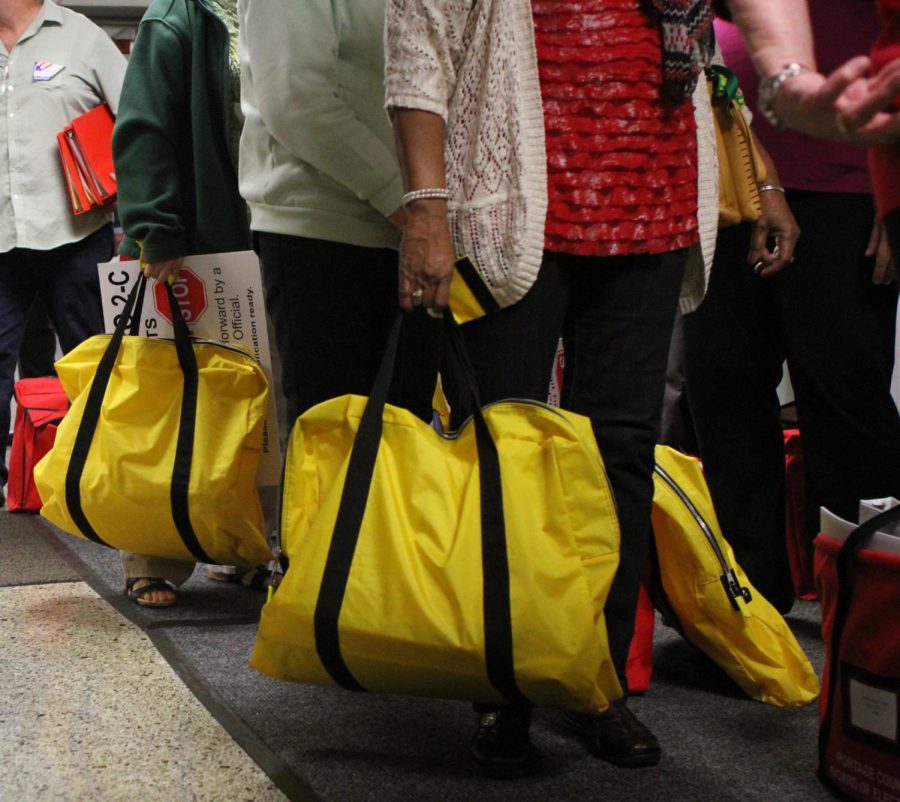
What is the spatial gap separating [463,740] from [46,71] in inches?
98.3

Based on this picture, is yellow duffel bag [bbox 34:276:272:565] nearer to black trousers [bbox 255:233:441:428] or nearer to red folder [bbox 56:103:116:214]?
black trousers [bbox 255:233:441:428]

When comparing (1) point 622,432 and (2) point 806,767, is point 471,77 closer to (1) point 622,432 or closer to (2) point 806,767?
(1) point 622,432

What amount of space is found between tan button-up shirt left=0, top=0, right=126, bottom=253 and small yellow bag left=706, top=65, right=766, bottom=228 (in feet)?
6.83

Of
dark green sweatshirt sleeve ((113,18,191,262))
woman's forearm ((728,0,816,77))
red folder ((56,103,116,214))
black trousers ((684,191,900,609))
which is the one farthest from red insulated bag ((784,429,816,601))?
red folder ((56,103,116,214))

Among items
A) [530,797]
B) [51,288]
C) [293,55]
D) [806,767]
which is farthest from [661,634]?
[51,288]

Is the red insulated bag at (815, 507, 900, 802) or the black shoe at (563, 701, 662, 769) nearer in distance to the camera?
the red insulated bag at (815, 507, 900, 802)

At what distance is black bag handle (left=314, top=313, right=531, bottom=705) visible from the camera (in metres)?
1.26

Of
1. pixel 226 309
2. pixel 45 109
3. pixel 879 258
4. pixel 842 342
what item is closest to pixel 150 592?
pixel 226 309

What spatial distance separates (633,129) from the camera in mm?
1387

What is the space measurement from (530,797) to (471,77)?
864 millimetres

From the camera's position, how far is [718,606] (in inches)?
69.4

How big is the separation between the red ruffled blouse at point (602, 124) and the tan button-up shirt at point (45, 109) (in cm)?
228

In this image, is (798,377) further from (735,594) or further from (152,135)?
(152,135)

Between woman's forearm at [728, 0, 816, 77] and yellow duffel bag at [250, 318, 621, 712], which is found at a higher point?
woman's forearm at [728, 0, 816, 77]
